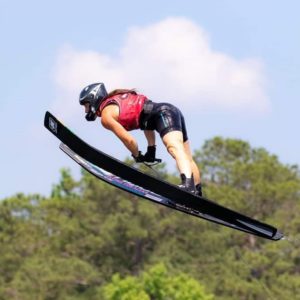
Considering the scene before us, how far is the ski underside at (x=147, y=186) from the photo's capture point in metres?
12.5

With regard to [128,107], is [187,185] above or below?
below

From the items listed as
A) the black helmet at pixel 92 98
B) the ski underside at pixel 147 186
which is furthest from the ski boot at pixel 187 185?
the black helmet at pixel 92 98

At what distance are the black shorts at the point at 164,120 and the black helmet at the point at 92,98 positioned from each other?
21.1 inches

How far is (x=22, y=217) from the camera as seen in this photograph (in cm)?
6644

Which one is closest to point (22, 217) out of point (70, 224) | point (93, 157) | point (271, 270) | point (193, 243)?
point (70, 224)

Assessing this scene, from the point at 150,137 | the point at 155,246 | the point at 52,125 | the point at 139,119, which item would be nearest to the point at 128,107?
the point at 139,119

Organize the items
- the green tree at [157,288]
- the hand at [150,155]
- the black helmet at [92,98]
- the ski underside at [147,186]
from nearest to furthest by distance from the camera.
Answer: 1. the ski underside at [147,186]
2. the black helmet at [92,98]
3. the hand at [150,155]
4. the green tree at [157,288]

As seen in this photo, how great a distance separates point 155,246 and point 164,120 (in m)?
46.2

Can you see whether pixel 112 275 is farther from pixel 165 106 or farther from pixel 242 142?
pixel 165 106

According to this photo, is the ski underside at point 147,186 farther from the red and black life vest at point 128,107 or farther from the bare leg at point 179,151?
the red and black life vest at point 128,107

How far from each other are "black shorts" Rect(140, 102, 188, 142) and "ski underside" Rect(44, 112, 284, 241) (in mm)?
546

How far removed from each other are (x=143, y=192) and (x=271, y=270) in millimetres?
43257

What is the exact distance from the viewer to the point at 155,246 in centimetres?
5869

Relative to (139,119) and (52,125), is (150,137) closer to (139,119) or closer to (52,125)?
(139,119)
